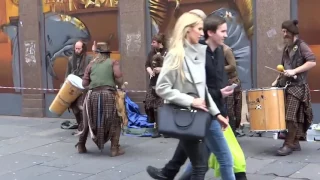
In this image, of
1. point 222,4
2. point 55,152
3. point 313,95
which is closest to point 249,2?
point 222,4

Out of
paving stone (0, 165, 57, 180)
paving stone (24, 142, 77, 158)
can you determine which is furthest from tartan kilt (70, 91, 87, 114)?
paving stone (0, 165, 57, 180)

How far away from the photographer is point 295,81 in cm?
720

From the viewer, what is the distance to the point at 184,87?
4.54 metres

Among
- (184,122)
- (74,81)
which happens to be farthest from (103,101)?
(184,122)

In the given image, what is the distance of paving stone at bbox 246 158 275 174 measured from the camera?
660 centimetres

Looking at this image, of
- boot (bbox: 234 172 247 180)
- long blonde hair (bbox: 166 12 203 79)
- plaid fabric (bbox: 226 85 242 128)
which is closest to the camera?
long blonde hair (bbox: 166 12 203 79)

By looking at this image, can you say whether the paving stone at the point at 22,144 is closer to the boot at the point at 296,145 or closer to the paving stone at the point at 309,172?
the boot at the point at 296,145

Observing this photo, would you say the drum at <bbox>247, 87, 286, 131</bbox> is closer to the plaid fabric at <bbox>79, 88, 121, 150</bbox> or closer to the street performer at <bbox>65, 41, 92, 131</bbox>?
Answer: the plaid fabric at <bbox>79, 88, 121, 150</bbox>

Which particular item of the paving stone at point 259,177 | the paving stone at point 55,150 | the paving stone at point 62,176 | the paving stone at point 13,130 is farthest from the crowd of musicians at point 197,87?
the paving stone at point 13,130

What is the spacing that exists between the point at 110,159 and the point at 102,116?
0.63m

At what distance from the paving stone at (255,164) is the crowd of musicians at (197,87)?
36 cm

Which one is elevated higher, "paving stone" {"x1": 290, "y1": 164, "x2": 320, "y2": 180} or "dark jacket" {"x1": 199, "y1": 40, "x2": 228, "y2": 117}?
"dark jacket" {"x1": 199, "y1": 40, "x2": 228, "y2": 117}

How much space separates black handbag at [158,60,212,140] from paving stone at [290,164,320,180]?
2229 mm

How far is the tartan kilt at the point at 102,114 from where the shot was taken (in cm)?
761
